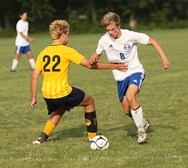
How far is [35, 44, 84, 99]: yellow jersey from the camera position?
7.66m

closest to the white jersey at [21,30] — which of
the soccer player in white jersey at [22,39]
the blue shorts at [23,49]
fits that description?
the soccer player in white jersey at [22,39]

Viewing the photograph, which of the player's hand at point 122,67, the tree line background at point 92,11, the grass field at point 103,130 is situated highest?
the player's hand at point 122,67

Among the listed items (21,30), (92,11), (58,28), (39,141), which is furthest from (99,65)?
(92,11)

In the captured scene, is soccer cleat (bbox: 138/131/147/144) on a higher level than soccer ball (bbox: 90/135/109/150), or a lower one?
lower

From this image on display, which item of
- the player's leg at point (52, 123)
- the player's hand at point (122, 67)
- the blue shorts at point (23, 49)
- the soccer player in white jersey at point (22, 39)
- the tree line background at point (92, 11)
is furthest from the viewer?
the tree line background at point (92, 11)

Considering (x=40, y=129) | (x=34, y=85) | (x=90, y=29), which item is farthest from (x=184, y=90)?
(x=90, y=29)

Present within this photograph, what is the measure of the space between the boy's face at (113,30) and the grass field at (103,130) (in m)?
1.58

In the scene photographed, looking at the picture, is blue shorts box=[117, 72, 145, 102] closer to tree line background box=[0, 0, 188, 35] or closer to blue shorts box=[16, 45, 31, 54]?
blue shorts box=[16, 45, 31, 54]

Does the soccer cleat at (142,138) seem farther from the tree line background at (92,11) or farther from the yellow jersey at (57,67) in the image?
the tree line background at (92,11)

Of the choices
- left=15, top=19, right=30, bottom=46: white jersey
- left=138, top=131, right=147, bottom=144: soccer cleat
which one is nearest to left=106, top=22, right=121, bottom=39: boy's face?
left=138, top=131, right=147, bottom=144: soccer cleat

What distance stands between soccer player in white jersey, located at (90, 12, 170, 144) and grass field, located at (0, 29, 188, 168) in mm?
530

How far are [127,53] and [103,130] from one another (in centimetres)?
160

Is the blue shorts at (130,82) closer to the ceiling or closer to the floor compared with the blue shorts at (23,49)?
closer to the ceiling

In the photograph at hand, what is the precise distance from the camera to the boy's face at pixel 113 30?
8016 mm
